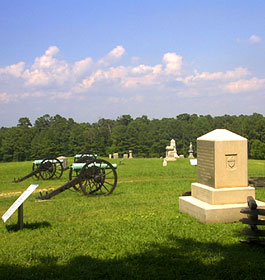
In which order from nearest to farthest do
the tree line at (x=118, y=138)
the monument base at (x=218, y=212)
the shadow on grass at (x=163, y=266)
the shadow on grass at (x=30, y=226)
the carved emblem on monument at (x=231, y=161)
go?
the shadow on grass at (x=163, y=266), the monument base at (x=218, y=212), the shadow on grass at (x=30, y=226), the carved emblem on monument at (x=231, y=161), the tree line at (x=118, y=138)

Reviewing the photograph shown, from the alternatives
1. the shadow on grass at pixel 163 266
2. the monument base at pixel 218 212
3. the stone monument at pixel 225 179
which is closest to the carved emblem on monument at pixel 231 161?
the stone monument at pixel 225 179

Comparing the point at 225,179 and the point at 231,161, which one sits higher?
the point at 231,161

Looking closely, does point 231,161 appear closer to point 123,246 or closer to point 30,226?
point 123,246

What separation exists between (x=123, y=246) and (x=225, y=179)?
3.05m

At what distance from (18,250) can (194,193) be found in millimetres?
4280

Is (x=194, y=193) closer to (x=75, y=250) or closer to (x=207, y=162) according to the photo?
(x=207, y=162)

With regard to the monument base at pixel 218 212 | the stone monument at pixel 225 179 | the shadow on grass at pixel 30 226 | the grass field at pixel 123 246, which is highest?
the stone monument at pixel 225 179

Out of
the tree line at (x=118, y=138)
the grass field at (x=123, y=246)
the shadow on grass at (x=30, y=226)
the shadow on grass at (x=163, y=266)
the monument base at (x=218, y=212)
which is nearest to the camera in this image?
the shadow on grass at (x=163, y=266)

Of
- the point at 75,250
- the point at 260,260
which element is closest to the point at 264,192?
the point at 260,260

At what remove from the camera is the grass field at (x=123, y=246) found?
4.80 m

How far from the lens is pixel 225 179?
788 cm

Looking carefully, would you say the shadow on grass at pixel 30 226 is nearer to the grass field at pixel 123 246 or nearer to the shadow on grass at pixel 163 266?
the grass field at pixel 123 246

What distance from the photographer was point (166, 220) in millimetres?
7738

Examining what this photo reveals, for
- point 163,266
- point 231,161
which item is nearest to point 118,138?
point 231,161
